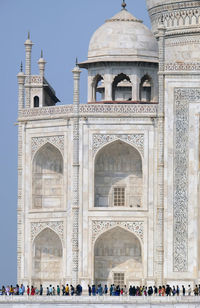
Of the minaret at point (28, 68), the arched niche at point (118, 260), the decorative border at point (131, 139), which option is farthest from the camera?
the minaret at point (28, 68)

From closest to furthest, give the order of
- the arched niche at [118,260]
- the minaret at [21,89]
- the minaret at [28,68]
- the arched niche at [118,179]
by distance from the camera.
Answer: the arched niche at [118,260], the arched niche at [118,179], the minaret at [21,89], the minaret at [28,68]

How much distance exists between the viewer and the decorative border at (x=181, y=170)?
4378cm

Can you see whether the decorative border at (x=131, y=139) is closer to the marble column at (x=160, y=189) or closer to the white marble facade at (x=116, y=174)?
the white marble facade at (x=116, y=174)

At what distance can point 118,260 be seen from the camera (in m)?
45.0

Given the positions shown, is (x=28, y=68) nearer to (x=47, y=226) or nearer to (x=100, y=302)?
(x=47, y=226)

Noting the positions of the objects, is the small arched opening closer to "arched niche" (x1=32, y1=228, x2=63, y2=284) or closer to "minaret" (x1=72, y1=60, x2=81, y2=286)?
"minaret" (x1=72, y1=60, x2=81, y2=286)

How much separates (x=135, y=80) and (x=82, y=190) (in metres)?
3.97

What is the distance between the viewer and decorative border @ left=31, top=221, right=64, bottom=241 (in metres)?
44.8

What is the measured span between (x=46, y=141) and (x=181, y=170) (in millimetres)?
4268

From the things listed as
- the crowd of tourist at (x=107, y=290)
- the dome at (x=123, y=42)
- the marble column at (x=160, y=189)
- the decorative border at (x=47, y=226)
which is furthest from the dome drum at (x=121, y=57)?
the crowd of tourist at (x=107, y=290)

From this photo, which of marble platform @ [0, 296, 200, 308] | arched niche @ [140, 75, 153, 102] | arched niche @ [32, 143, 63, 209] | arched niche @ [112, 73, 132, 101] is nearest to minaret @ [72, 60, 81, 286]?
arched niche @ [32, 143, 63, 209]

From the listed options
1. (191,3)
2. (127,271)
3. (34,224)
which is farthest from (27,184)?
(191,3)

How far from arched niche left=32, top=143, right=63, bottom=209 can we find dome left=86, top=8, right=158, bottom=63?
3160 millimetres

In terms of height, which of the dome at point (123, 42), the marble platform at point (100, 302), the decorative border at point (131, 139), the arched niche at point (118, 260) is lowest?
the marble platform at point (100, 302)
